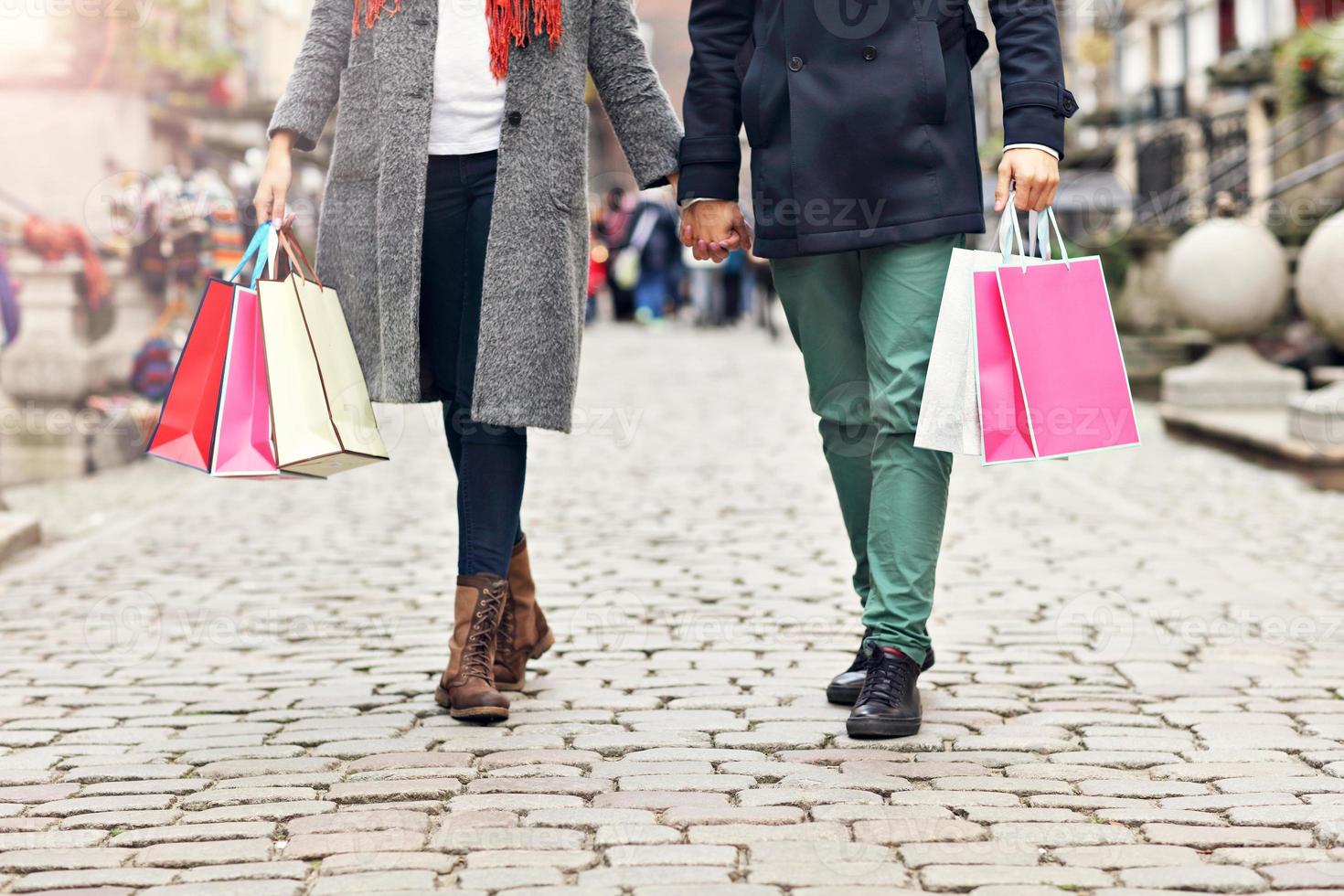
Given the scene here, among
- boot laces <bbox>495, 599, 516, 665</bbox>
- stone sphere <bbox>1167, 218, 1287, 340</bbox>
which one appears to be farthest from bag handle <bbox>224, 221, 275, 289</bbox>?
stone sphere <bbox>1167, 218, 1287, 340</bbox>

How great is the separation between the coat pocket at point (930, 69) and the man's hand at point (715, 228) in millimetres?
497

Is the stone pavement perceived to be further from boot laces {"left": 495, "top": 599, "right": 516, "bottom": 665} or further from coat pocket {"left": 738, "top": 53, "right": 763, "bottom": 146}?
coat pocket {"left": 738, "top": 53, "right": 763, "bottom": 146}

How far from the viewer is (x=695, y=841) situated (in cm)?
303

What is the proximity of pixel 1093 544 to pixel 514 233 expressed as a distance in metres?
3.30

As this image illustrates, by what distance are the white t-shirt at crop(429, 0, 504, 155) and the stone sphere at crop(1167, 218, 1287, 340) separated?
7.78 m

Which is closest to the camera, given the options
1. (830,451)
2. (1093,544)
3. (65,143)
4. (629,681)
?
(830,451)

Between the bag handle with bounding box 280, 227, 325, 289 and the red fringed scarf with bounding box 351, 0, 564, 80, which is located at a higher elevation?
the red fringed scarf with bounding box 351, 0, 564, 80

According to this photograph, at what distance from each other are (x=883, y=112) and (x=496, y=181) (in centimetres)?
85

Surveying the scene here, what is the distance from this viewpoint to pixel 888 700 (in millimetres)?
3742

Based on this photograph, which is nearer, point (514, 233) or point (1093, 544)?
point (514, 233)

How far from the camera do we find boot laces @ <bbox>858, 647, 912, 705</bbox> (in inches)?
148

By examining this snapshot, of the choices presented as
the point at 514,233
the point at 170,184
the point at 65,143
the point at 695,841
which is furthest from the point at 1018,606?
the point at 65,143

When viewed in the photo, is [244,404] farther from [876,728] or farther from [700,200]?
[876,728]

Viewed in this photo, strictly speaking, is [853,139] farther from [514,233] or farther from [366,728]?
[366,728]
